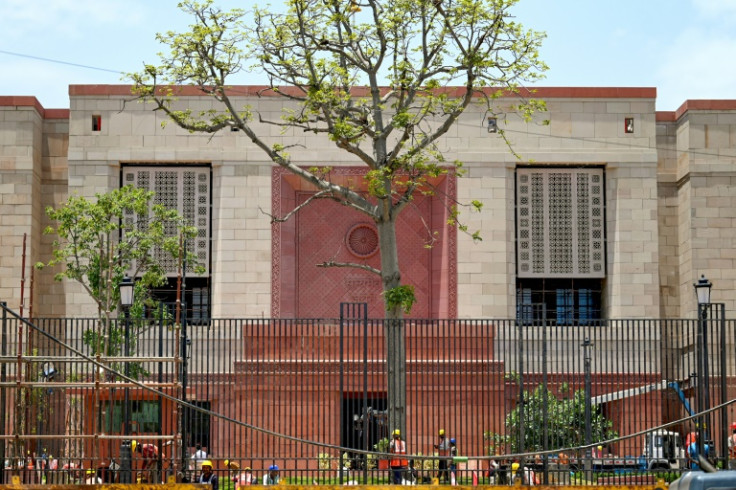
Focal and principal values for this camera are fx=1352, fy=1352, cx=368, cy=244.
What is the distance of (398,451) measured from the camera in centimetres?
2325

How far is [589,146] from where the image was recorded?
1515 inches

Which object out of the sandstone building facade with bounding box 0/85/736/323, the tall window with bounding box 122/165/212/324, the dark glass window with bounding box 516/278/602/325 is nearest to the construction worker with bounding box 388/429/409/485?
the sandstone building facade with bounding box 0/85/736/323

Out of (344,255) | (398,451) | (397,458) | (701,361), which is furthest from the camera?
(344,255)

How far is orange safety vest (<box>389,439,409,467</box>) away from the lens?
22391 millimetres

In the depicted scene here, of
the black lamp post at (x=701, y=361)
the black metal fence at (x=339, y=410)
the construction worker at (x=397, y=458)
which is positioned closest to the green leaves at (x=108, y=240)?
the black metal fence at (x=339, y=410)

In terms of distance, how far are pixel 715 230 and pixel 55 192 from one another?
19.1m

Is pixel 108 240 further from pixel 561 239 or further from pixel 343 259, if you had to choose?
pixel 561 239

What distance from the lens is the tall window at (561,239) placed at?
3834cm

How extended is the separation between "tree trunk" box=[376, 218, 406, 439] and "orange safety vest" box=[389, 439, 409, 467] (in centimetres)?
32

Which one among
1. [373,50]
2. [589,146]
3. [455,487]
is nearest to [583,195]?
[589,146]

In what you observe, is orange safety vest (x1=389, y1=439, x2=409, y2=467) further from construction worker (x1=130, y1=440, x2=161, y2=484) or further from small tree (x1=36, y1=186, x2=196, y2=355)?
small tree (x1=36, y1=186, x2=196, y2=355)

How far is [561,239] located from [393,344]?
1718cm

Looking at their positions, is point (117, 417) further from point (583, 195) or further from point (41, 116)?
point (583, 195)

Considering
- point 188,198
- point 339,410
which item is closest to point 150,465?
point 339,410
